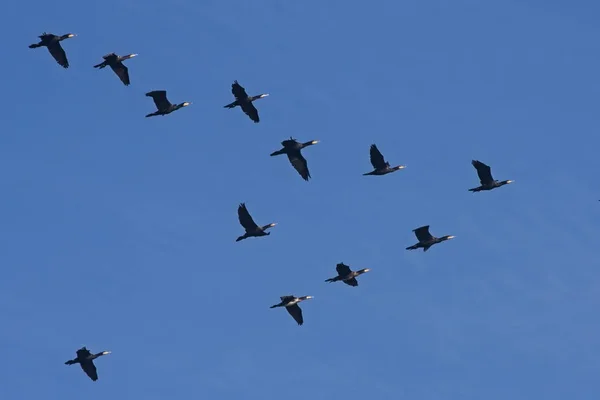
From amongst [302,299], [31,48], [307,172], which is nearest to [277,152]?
[307,172]

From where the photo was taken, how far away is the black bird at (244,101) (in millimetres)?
108875

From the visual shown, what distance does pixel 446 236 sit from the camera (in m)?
111

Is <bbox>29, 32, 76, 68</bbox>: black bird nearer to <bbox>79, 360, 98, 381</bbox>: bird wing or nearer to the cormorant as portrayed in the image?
the cormorant

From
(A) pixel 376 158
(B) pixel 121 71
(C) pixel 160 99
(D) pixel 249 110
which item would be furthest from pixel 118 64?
(A) pixel 376 158

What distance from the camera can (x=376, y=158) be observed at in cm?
10981

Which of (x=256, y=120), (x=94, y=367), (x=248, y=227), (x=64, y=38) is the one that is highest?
(x=64, y=38)

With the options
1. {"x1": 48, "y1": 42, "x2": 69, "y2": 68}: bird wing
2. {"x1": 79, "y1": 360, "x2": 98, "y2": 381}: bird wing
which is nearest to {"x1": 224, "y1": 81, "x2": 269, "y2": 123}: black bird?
{"x1": 48, "y1": 42, "x2": 69, "y2": 68}: bird wing

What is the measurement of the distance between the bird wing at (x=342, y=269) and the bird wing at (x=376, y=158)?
7619mm

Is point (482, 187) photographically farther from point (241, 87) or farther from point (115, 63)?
point (115, 63)

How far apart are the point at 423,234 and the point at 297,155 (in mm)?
9957

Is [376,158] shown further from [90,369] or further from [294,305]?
[90,369]

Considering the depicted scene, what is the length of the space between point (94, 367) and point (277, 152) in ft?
61.7

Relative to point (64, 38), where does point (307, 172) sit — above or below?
below

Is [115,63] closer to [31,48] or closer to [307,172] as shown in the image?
[31,48]
